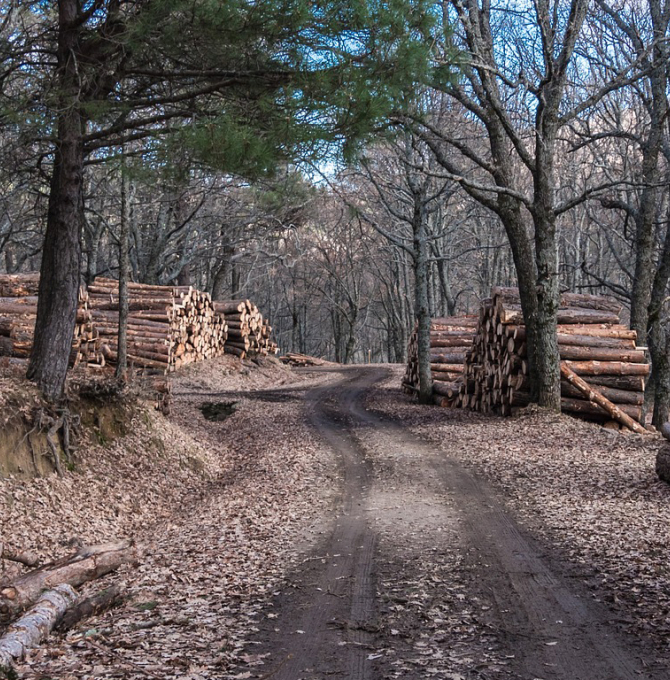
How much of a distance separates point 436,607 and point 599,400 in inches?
419

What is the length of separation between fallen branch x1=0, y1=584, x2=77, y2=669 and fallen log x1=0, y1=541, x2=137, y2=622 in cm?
16

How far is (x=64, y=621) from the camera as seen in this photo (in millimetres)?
5066

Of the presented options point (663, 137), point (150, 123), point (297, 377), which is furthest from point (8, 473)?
point (297, 377)

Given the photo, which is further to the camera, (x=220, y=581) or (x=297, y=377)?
(x=297, y=377)

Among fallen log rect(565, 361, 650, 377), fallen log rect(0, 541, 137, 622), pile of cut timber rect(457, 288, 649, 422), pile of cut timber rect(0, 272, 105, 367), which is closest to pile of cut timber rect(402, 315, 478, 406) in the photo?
pile of cut timber rect(457, 288, 649, 422)

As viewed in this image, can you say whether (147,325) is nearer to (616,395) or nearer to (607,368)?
(607,368)

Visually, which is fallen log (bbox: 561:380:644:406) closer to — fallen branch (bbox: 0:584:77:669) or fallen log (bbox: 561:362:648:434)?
fallen log (bbox: 561:362:648:434)

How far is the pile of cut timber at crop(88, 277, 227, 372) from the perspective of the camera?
21.7 meters

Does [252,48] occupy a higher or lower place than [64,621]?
higher

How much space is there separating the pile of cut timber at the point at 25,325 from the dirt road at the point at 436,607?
942cm

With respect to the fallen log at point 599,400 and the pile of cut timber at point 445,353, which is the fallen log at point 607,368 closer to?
the fallen log at point 599,400

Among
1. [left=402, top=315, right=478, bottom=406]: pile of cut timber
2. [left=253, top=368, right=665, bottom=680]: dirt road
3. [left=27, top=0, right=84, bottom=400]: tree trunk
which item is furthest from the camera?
[left=402, top=315, right=478, bottom=406]: pile of cut timber

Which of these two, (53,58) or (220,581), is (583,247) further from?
(220,581)

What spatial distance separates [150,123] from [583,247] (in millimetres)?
29529
